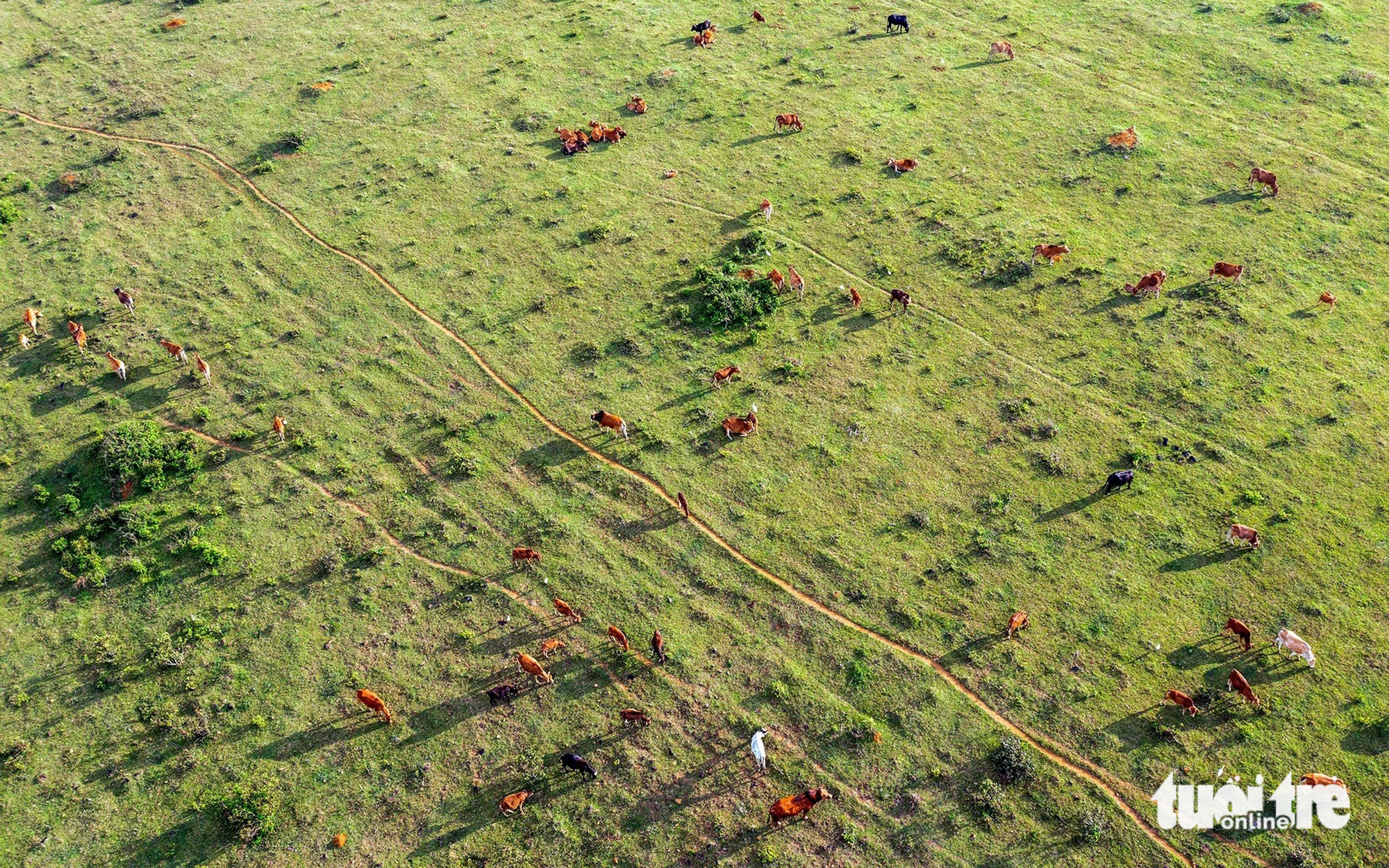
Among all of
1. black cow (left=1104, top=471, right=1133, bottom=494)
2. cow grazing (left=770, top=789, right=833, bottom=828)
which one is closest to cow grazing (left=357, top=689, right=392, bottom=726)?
cow grazing (left=770, top=789, right=833, bottom=828)

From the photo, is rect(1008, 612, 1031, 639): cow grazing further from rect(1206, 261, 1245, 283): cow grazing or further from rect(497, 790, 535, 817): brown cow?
rect(1206, 261, 1245, 283): cow grazing

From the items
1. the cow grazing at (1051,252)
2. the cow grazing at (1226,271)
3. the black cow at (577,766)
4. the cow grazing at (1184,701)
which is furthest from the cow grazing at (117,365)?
the cow grazing at (1226,271)

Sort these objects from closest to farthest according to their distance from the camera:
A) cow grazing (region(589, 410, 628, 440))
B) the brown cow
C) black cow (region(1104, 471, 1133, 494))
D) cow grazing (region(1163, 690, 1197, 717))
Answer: the brown cow, cow grazing (region(1163, 690, 1197, 717)), black cow (region(1104, 471, 1133, 494)), cow grazing (region(589, 410, 628, 440))

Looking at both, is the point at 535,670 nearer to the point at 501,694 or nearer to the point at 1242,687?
the point at 501,694

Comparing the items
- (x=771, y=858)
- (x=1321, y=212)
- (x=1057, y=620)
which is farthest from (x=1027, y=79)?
(x=771, y=858)

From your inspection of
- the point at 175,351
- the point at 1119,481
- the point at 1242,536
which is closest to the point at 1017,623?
the point at 1119,481

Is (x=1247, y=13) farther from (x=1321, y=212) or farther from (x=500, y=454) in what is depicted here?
(x=500, y=454)

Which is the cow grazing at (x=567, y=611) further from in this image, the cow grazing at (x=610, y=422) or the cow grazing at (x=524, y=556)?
the cow grazing at (x=610, y=422)
